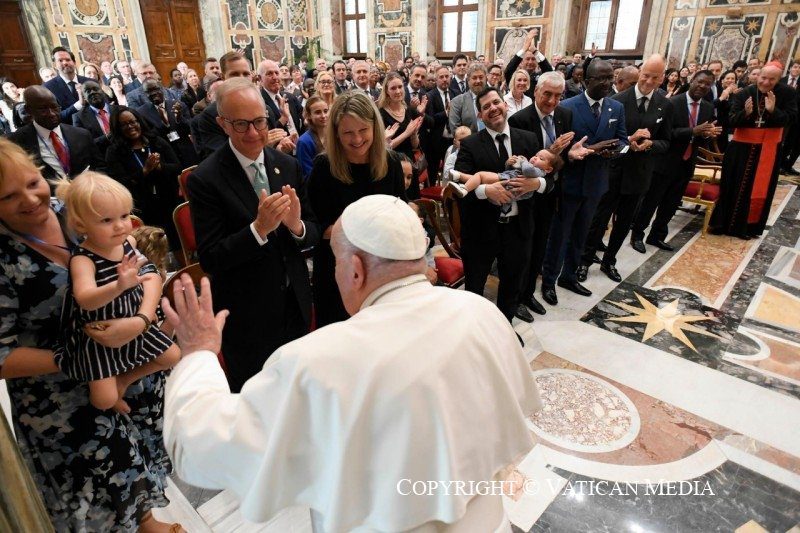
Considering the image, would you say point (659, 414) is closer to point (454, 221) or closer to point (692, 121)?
point (454, 221)

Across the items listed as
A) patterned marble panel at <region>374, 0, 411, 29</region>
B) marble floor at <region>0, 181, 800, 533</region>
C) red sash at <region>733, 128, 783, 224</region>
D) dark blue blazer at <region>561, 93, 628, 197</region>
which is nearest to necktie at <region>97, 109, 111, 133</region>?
marble floor at <region>0, 181, 800, 533</region>

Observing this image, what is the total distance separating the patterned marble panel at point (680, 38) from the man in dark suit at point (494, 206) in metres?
11.4

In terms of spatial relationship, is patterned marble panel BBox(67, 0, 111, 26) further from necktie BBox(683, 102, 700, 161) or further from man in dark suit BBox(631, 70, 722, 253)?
necktie BBox(683, 102, 700, 161)

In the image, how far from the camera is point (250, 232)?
1959 millimetres

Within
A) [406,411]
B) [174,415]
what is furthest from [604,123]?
[174,415]

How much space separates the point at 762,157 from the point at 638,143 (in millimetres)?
2378

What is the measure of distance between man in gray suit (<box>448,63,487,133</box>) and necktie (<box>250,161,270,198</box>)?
3.69 metres

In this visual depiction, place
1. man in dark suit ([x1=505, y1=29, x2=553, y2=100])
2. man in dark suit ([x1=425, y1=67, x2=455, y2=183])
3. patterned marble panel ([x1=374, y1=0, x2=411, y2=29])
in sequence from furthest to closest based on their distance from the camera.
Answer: patterned marble panel ([x1=374, y1=0, x2=411, y2=29]) < man in dark suit ([x1=425, y1=67, x2=455, y2=183]) < man in dark suit ([x1=505, y1=29, x2=553, y2=100])

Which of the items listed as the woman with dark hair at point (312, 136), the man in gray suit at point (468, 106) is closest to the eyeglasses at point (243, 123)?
the woman with dark hair at point (312, 136)

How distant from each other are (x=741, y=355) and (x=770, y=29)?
38.0 feet

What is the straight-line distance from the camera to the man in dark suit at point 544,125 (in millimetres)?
3438

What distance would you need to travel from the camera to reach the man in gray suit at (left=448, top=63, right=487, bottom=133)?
216 inches

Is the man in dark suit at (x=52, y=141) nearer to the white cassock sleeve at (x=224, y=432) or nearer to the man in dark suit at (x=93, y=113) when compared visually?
the man in dark suit at (x=93, y=113)

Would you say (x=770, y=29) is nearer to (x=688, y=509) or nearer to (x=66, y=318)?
(x=688, y=509)
